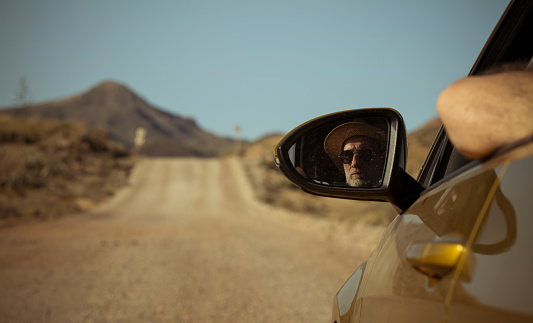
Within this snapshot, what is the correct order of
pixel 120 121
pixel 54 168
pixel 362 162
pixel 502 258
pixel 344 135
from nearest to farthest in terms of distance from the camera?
pixel 502 258
pixel 362 162
pixel 344 135
pixel 54 168
pixel 120 121

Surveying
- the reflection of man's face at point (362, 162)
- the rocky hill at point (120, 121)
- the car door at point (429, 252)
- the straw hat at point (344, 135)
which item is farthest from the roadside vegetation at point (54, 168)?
the rocky hill at point (120, 121)

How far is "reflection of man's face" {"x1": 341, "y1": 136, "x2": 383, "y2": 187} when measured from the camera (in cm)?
173

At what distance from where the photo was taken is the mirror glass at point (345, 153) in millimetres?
1735

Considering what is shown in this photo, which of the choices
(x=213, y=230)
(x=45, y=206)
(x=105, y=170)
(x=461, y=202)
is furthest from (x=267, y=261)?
(x=105, y=170)

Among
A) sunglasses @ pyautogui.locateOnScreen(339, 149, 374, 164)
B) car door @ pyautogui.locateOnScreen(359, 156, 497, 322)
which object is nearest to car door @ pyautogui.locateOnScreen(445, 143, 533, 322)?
car door @ pyautogui.locateOnScreen(359, 156, 497, 322)

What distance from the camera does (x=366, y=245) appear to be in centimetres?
1224

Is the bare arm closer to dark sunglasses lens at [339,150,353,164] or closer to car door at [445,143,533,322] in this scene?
car door at [445,143,533,322]

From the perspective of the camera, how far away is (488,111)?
1026mm

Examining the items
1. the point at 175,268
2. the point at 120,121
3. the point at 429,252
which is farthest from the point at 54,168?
the point at 120,121

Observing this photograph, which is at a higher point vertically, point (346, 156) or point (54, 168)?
point (346, 156)

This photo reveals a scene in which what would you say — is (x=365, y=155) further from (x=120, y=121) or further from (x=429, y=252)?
(x=120, y=121)

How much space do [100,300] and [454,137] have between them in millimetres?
6620

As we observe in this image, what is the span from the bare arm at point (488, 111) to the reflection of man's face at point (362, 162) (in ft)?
1.89

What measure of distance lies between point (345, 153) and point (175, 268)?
26.7ft
